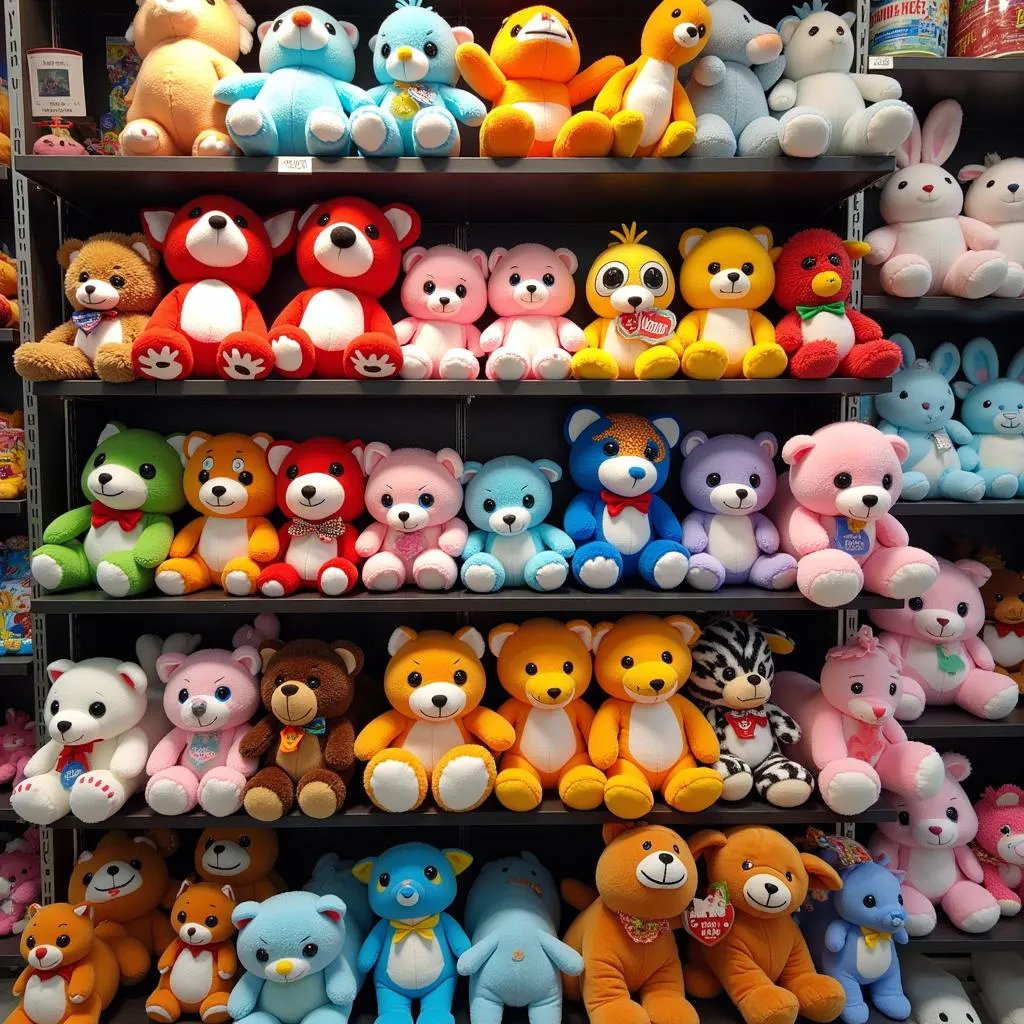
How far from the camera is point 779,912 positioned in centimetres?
165

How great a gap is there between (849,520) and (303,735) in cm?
141

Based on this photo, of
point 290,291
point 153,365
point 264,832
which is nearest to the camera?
point 153,365

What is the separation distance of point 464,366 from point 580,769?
1.00 meters

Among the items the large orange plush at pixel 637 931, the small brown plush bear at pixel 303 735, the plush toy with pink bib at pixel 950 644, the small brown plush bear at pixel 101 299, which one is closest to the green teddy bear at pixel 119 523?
the small brown plush bear at pixel 101 299

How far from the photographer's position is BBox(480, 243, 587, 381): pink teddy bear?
1771 millimetres

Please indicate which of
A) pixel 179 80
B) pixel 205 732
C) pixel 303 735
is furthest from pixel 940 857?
pixel 179 80

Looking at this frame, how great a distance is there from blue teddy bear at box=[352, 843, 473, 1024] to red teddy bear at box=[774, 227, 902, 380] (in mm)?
1483

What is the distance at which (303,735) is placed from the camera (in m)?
1.71

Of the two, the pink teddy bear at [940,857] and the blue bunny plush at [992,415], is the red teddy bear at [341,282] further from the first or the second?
the pink teddy bear at [940,857]

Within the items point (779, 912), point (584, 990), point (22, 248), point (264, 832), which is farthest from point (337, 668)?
point (22, 248)

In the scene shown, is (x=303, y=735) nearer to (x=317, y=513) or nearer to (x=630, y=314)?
(x=317, y=513)

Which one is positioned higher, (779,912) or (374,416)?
(374,416)

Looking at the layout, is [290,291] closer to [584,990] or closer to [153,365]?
[153,365]

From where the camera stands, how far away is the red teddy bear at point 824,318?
1668 millimetres
